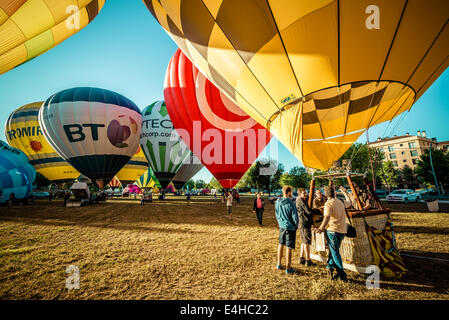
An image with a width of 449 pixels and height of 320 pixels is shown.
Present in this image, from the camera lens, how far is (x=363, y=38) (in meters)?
2.78

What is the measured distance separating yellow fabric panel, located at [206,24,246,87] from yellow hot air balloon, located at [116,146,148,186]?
26537 millimetres

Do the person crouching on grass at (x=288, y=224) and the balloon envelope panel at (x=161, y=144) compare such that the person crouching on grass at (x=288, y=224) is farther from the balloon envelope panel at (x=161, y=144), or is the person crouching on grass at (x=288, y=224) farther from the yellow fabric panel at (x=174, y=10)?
the balloon envelope panel at (x=161, y=144)

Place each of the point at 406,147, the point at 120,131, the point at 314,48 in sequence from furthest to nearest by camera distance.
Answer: the point at 406,147
the point at 120,131
the point at 314,48

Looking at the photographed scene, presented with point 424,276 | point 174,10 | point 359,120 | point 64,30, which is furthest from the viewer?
point 64,30

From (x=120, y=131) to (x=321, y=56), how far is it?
17.6 m

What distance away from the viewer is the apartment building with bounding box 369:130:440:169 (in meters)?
47.3

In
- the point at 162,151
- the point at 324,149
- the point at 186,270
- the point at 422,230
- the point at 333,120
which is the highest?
the point at 162,151

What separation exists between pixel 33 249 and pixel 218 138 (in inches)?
271

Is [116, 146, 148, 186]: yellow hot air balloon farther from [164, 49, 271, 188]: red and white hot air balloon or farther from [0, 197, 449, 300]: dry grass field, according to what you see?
[0, 197, 449, 300]: dry grass field

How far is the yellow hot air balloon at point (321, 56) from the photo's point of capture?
8.89ft

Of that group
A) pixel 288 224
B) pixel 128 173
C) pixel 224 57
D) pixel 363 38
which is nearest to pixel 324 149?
pixel 288 224

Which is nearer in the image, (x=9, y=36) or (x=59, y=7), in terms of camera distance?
(x=9, y=36)

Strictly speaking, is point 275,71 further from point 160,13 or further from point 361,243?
point 160,13
